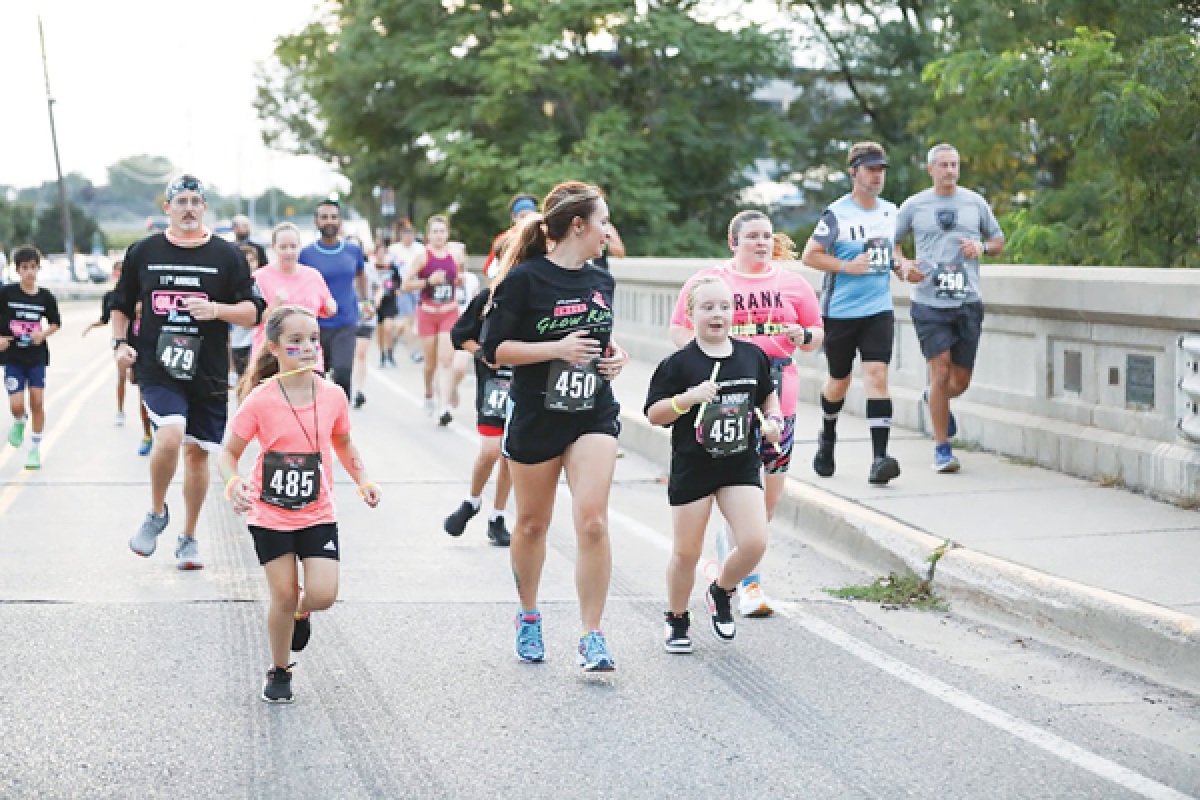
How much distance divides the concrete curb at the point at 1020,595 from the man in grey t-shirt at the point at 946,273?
1.28m

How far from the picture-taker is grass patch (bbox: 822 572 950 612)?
321 inches

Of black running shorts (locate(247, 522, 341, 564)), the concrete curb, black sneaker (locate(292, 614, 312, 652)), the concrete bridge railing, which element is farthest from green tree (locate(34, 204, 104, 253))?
black running shorts (locate(247, 522, 341, 564))

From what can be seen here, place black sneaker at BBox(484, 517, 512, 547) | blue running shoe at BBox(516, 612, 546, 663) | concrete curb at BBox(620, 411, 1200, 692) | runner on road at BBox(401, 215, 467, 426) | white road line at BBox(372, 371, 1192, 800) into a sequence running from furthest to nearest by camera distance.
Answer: runner on road at BBox(401, 215, 467, 426) → black sneaker at BBox(484, 517, 512, 547) → blue running shoe at BBox(516, 612, 546, 663) → concrete curb at BBox(620, 411, 1200, 692) → white road line at BBox(372, 371, 1192, 800)

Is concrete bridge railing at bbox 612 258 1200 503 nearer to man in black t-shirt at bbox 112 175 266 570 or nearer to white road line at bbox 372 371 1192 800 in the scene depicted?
white road line at bbox 372 371 1192 800

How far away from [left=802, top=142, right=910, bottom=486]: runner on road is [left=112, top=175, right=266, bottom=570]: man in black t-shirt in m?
3.39

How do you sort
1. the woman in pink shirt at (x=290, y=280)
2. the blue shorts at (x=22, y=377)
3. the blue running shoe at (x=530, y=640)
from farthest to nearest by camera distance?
the blue shorts at (x=22, y=377)
the woman in pink shirt at (x=290, y=280)
the blue running shoe at (x=530, y=640)

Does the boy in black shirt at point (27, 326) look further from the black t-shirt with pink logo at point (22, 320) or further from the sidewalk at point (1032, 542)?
the sidewalk at point (1032, 542)

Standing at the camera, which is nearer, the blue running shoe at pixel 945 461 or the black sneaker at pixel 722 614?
the black sneaker at pixel 722 614

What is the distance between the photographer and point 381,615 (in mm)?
7902

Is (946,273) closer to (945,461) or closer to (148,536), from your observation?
(945,461)

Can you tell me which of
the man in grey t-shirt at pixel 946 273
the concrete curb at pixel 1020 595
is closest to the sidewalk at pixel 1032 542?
the concrete curb at pixel 1020 595

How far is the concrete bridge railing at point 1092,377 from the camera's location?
9766 mm

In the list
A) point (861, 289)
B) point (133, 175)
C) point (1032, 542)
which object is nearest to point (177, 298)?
point (861, 289)

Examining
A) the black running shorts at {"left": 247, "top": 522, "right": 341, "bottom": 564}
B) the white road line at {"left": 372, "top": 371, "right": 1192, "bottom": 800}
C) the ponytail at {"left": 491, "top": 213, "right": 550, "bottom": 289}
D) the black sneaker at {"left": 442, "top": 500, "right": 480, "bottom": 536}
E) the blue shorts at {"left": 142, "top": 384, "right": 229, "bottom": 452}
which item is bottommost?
the white road line at {"left": 372, "top": 371, "right": 1192, "bottom": 800}
